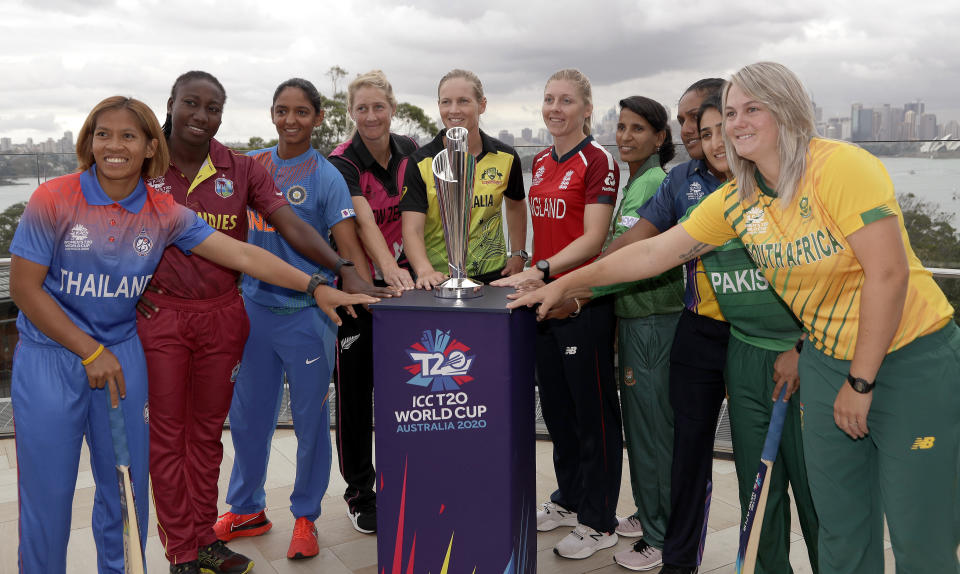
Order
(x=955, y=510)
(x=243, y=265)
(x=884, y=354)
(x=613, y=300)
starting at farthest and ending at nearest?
1. (x=613, y=300)
2. (x=243, y=265)
3. (x=955, y=510)
4. (x=884, y=354)

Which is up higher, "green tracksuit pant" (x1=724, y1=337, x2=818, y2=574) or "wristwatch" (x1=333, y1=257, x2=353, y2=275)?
"wristwatch" (x1=333, y1=257, x2=353, y2=275)

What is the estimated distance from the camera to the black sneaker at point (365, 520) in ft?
9.93

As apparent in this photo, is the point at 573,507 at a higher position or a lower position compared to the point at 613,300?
lower

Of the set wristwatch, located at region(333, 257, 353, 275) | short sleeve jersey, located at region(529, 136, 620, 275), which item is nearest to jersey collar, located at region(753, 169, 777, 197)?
short sleeve jersey, located at region(529, 136, 620, 275)

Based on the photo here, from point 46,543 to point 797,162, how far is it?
85.4 inches

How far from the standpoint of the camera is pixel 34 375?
2.00 meters

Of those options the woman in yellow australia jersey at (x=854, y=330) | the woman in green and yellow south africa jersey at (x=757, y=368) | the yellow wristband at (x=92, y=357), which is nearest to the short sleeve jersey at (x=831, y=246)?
the woman in yellow australia jersey at (x=854, y=330)

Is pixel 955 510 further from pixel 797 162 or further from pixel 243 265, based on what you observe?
pixel 243 265

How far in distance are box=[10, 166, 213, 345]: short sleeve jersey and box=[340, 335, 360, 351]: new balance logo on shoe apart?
93 cm

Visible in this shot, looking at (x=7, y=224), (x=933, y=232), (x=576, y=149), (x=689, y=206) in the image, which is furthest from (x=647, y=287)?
(x=7, y=224)

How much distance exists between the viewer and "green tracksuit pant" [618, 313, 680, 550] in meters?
2.59

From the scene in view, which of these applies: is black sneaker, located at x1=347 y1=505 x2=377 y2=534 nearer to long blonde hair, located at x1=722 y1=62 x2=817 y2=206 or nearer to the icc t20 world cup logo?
the icc t20 world cup logo

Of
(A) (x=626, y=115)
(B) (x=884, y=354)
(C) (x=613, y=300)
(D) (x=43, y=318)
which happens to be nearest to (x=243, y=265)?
(D) (x=43, y=318)

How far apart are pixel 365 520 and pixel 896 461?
2033mm
